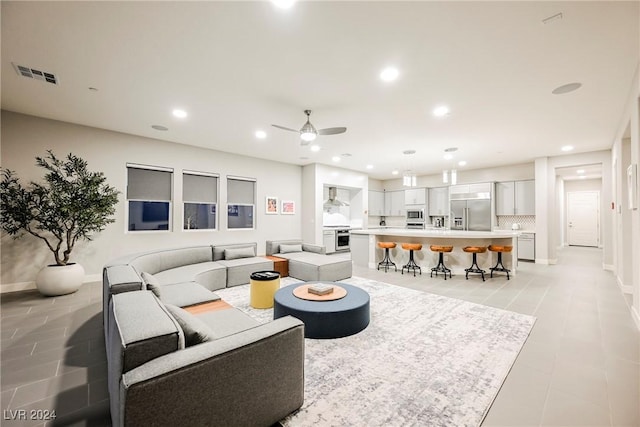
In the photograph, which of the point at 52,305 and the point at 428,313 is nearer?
the point at 428,313

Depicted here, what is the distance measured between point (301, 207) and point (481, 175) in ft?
20.9

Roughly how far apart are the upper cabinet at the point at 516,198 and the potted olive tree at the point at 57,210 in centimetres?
1035

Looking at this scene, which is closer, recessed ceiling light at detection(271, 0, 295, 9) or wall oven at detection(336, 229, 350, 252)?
recessed ceiling light at detection(271, 0, 295, 9)

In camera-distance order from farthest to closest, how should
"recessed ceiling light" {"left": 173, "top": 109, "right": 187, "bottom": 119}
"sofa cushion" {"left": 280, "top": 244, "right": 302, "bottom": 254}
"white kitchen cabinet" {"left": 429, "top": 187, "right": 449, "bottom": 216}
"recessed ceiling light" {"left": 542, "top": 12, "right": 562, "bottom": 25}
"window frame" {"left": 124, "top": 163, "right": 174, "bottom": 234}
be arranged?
"white kitchen cabinet" {"left": 429, "top": 187, "right": 449, "bottom": 216}, "sofa cushion" {"left": 280, "top": 244, "right": 302, "bottom": 254}, "window frame" {"left": 124, "top": 163, "right": 174, "bottom": 234}, "recessed ceiling light" {"left": 173, "top": 109, "right": 187, "bottom": 119}, "recessed ceiling light" {"left": 542, "top": 12, "right": 562, "bottom": 25}

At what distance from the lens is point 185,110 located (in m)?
4.22

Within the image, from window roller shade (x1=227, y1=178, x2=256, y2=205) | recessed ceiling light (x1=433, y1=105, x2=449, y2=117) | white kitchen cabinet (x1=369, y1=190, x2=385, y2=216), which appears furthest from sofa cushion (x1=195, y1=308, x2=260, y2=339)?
white kitchen cabinet (x1=369, y1=190, x2=385, y2=216)

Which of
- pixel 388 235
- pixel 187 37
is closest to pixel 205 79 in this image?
pixel 187 37

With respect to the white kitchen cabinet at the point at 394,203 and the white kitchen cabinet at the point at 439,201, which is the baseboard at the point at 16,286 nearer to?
the white kitchen cabinet at the point at 394,203

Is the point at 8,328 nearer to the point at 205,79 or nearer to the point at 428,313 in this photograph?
the point at 205,79

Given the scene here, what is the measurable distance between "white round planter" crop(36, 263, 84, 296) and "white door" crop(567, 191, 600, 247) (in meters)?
16.1

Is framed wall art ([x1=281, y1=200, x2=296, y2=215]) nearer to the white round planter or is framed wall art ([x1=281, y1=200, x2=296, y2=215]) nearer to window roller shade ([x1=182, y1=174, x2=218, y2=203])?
window roller shade ([x1=182, y1=174, x2=218, y2=203])

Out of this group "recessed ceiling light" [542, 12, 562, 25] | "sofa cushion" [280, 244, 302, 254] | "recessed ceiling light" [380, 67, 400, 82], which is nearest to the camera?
"recessed ceiling light" [542, 12, 562, 25]

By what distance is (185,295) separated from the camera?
10.0 feet

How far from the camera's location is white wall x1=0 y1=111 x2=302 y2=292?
443cm
